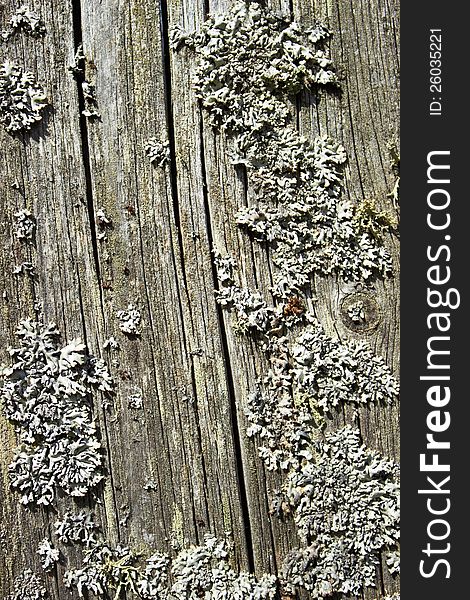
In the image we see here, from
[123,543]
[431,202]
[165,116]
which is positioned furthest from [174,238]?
[123,543]

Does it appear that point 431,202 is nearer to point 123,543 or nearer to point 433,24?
point 433,24

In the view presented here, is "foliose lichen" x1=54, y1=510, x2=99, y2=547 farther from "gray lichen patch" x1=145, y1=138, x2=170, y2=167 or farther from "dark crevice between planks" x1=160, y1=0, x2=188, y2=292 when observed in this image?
"gray lichen patch" x1=145, y1=138, x2=170, y2=167

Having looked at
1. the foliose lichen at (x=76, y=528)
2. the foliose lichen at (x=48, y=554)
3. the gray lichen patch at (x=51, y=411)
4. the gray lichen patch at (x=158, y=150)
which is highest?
the gray lichen patch at (x=158, y=150)

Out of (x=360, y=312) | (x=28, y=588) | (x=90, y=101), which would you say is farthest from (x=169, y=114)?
(x=28, y=588)

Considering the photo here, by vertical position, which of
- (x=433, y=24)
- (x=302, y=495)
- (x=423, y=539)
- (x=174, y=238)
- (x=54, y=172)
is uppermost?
(x=433, y=24)

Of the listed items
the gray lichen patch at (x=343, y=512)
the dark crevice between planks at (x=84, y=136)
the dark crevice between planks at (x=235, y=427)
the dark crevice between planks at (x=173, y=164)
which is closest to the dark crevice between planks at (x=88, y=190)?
the dark crevice between planks at (x=84, y=136)

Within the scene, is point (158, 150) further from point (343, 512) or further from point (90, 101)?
point (343, 512)

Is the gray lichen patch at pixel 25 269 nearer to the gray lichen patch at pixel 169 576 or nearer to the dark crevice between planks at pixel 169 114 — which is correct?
the dark crevice between planks at pixel 169 114
